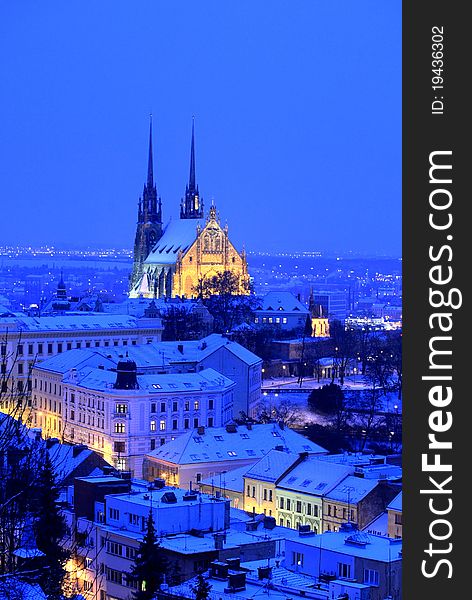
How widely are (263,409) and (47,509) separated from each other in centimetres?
3629

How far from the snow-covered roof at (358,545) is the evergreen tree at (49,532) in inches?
202

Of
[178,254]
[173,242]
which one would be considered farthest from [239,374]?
[173,242]

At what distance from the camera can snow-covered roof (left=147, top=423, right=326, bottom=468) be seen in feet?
154

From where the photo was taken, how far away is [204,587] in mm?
23875

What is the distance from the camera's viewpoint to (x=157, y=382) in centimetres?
5609

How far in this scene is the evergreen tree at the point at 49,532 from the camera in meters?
19.2

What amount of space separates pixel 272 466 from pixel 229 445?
535 cm

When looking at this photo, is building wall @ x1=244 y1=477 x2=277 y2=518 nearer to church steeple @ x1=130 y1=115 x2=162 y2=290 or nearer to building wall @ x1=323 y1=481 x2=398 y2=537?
building wall @ x1=323 y1=481 x2=398 y2=537

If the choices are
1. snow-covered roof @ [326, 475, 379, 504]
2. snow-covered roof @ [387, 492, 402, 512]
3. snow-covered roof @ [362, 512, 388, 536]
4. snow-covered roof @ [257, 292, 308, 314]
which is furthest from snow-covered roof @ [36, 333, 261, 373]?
snow-covered roof @ [257, 292, 308, 314]

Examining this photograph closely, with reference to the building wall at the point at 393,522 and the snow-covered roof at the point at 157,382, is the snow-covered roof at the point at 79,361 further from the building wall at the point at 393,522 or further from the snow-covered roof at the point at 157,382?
the building wall at the point at 393,522

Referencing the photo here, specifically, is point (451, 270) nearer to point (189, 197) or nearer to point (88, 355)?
point (88, 355)

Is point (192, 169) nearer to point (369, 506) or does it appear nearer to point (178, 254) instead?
point (178, 254)

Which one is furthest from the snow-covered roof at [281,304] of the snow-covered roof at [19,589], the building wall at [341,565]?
the snow-covered roof at [19,589]

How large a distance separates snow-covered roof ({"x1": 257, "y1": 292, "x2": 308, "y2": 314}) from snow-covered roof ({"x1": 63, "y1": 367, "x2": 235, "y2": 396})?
42.9 m
